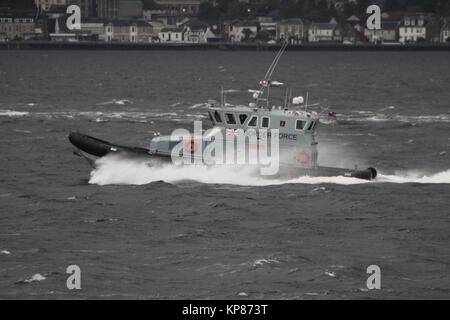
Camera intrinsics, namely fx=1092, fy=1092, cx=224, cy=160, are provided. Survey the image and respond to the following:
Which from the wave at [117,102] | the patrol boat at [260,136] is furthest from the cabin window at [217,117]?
the wave at [117,102]

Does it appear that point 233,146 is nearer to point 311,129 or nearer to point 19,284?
point 311,129

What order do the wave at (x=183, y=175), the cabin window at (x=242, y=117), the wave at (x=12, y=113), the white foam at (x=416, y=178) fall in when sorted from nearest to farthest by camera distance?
the cabin window at (x=242, y=117)
the wave at (x=183, y=175)
the white foam at (x=416, y=178)
the wave at (x=12, y=113)

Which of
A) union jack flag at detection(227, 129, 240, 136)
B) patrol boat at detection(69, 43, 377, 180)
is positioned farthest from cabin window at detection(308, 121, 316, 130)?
union jack flag at detection(227, 129, 240, 136)

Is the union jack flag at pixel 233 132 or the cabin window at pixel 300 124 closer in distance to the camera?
the cabin window at pixel 300 124

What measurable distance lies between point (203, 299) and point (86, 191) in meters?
15.2

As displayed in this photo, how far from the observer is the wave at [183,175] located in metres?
43.2

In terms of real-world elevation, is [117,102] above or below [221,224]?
below

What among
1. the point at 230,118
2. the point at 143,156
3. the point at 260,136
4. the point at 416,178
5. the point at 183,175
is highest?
the point at 230,118

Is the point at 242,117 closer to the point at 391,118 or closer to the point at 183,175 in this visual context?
the point at 183,175

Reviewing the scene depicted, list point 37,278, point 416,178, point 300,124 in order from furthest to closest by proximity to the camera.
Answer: point 416,178 < point 300,124 < point 37,278

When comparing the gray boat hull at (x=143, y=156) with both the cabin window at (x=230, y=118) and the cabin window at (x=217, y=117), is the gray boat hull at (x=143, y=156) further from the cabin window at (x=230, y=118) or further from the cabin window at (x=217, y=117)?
the cabin window at (x=230, y=118)

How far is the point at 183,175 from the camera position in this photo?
142ft

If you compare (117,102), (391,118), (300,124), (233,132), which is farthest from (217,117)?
(117,102)

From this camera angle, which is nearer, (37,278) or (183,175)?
(37,278)
